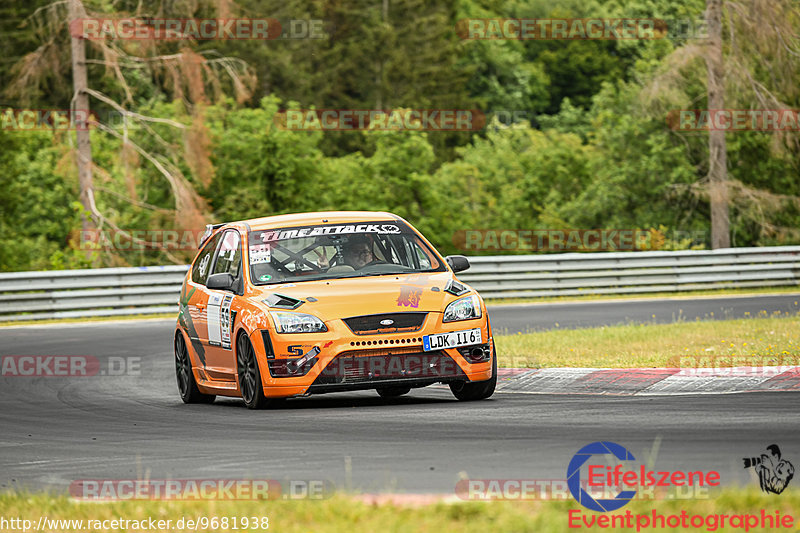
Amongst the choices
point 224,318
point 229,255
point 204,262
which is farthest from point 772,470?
point 204,262

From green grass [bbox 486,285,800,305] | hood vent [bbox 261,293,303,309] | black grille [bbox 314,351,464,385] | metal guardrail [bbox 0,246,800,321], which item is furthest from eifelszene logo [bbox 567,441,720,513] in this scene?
green grass [bbox 486,285,800,305]

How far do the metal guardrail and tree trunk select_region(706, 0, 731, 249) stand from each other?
617 cm

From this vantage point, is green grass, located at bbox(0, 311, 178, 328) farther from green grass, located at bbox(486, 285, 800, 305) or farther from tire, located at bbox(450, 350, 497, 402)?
tire, located at bbox(450, 350, 497, 402)

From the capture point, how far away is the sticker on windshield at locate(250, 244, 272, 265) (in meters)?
12.0

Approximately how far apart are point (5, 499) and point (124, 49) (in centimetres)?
3178

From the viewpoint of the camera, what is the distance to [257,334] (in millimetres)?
11117

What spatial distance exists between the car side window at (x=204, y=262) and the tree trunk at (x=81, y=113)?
20624mm

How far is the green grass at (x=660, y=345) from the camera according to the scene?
13328 millimetres

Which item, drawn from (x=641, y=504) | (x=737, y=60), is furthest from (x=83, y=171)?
(x=641, y=504)

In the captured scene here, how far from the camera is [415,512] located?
5996mm

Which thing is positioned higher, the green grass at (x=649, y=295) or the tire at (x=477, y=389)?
the tire at (x=477, y=389)

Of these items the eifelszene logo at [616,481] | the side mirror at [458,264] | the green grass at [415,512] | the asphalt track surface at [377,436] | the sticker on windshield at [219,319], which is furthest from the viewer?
the side mirror at [458,264]

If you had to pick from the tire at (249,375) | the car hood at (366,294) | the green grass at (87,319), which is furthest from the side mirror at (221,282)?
the green grass at (87,319)

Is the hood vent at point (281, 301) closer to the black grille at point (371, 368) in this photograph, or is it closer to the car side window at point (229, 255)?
the black grille at point (371, 368)
